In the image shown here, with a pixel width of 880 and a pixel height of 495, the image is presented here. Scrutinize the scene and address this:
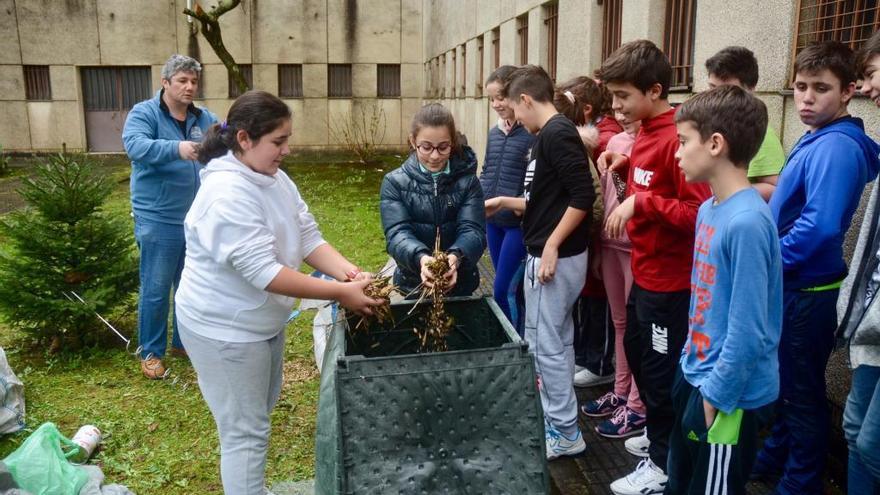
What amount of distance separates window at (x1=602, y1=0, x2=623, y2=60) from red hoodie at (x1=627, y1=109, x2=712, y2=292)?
3.40 metres

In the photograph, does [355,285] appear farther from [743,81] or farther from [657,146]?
[743,81]

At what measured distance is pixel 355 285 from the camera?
268 centimetres

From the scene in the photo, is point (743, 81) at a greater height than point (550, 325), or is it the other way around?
point (743, 81)

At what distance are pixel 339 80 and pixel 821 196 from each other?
20.3 meters

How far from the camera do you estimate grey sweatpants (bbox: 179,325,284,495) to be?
9.16 ft

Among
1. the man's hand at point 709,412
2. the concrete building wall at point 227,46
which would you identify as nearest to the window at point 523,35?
the man's hand at point 709,412

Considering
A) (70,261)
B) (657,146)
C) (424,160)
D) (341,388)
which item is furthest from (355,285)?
(70,261)

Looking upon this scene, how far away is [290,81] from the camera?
858 inches

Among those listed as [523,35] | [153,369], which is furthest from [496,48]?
[153,369]

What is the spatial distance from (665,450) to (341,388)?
1617mm

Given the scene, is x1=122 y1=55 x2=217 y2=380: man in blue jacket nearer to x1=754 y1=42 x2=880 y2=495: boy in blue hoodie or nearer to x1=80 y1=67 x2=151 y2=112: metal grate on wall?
x1=754 y1=42 x2=880 y2=495: boy in blue hoodie

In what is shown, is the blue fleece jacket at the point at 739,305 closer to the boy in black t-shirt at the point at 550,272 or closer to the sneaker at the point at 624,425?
the boy in black t-shirt at the point at 550,272

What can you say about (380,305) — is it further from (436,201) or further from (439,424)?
(436,201)

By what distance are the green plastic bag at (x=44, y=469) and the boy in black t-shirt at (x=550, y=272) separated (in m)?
2.16
